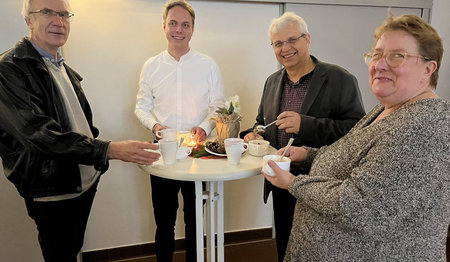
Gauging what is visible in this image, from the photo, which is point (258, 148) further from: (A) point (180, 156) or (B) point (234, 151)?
(A) point (180, 156)

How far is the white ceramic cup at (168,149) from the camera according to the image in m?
1.27

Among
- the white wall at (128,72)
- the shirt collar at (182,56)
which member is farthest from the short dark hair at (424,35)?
the white wall at (128,72)

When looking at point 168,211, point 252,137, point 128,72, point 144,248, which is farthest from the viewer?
point 144,248

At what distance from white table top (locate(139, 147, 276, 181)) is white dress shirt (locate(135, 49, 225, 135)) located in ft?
1.69

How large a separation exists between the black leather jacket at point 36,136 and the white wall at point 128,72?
79cm

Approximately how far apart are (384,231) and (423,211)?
12 centimetres

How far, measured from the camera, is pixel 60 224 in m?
1.39

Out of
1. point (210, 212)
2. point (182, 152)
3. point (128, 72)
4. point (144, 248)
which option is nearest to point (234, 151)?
point (182, 152)

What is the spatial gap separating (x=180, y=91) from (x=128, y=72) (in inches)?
19.8

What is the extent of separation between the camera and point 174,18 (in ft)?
5.75

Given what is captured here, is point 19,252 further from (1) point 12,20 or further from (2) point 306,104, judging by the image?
(2) point 306,104

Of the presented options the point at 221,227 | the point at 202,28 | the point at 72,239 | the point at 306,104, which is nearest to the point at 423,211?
the point at 306,104

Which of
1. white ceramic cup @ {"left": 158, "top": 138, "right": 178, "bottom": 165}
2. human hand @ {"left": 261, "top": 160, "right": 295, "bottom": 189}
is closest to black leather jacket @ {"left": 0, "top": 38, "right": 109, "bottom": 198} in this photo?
white ceramic cup @ {"left": 158, "top": 138, "right": 178, "bottom": 165}

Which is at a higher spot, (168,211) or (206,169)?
(206,169)
